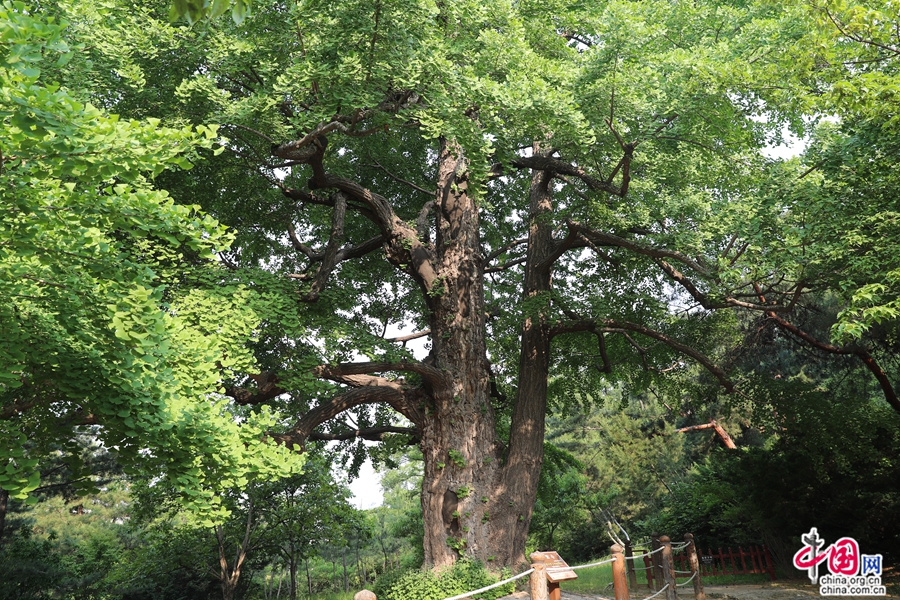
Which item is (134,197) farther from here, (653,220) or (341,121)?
(653,220)

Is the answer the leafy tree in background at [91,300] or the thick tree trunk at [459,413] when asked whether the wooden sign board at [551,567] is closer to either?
the leafy tree in background at [91,300]

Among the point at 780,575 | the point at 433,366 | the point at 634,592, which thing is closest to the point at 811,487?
the point at 780,575

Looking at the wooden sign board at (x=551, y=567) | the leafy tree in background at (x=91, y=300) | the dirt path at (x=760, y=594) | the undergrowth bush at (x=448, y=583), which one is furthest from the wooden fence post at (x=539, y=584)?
the dirt path at (x=760, y=594)

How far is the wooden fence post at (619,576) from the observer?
5.77 m

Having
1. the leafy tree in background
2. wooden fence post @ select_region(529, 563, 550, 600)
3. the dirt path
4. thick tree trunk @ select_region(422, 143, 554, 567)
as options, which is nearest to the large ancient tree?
thick tree trunk @ select_region(422, 143, 554, 567)

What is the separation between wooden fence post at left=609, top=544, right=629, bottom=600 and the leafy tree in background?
3.67 metres

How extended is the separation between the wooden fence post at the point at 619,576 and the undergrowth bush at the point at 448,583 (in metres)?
2.89

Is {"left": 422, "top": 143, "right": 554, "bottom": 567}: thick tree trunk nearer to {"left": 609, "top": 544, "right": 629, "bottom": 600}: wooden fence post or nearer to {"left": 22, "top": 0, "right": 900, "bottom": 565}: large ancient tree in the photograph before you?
{"left": 22, "top": 0, "right": 900, "bottom": 565}: large ancient tree

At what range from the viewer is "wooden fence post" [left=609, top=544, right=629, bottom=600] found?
18.9 ft

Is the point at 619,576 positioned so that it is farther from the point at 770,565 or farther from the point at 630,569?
the point at 770,565

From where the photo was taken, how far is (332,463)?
1387 centimetres

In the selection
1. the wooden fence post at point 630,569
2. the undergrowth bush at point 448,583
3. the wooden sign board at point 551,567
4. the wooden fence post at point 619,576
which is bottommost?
the wooden fence post at point 630,569

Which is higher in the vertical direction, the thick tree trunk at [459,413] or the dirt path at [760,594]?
the thick tree trunk at [459,413]

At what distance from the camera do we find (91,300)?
5172 millimetres
